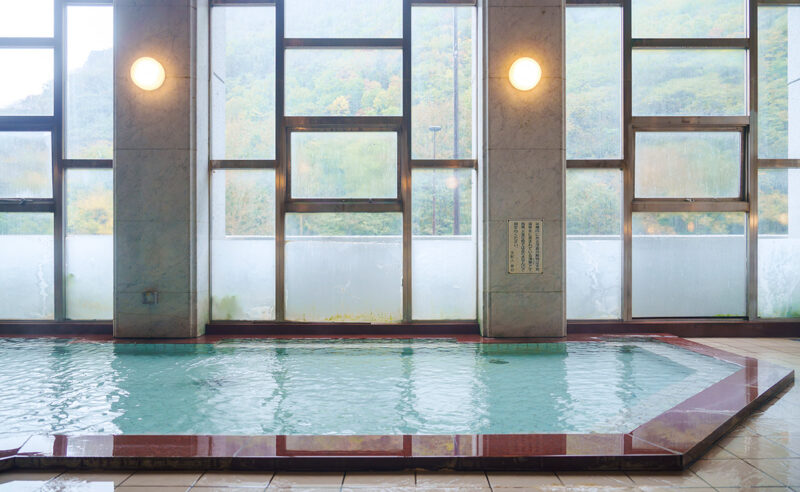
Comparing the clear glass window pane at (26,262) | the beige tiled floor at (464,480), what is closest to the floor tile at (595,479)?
the beige tiled floor at (464,480)

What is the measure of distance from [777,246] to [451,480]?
5.93 m

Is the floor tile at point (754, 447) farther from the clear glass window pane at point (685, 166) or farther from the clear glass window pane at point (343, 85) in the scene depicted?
the clear glass window pane at point (343, 85)

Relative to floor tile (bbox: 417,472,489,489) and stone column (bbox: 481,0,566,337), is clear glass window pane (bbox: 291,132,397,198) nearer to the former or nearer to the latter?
stone column (bbox: 481,0,566,337)

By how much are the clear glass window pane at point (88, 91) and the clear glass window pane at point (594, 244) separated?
5459 millimetres

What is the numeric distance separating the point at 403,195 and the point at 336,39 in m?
1.99

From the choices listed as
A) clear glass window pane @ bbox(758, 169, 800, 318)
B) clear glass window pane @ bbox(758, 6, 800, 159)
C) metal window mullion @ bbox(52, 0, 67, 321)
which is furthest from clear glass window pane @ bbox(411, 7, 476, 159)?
metal window mullion @ bbox(52, 0, 67, 321)

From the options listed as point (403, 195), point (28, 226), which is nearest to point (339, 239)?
point (403, 195)

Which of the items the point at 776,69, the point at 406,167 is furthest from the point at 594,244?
the point at 776,69

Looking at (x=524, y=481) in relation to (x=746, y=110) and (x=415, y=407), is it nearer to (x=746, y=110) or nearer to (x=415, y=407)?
(x=415, y=407)

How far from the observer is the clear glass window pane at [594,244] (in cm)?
649

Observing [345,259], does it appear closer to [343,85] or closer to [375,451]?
[343,85]

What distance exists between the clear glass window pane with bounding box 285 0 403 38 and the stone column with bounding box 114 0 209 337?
1166 mm

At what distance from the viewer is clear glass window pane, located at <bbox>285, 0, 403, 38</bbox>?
653 centimetres

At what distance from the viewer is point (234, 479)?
2590 millimetres
